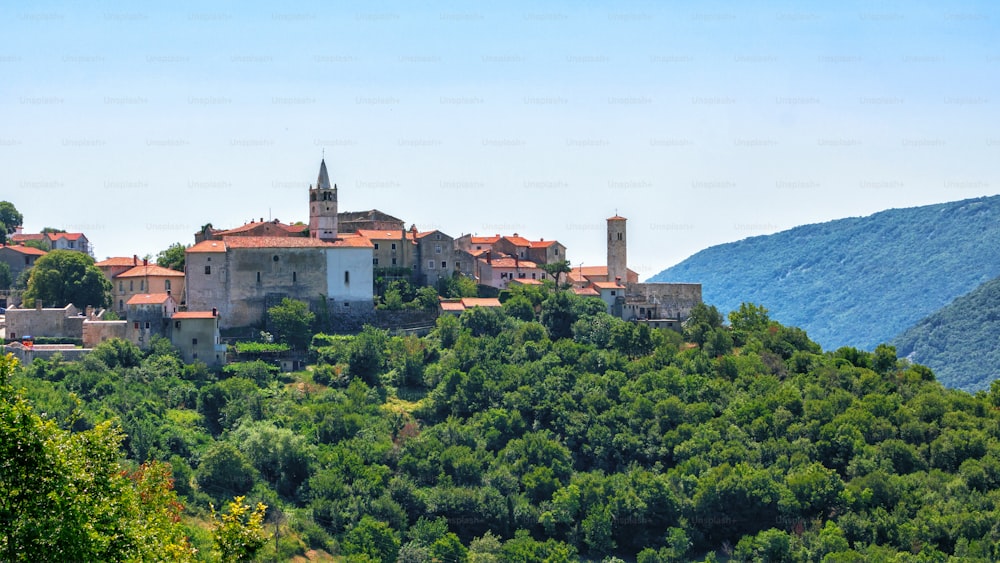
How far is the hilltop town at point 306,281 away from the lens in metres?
72.5

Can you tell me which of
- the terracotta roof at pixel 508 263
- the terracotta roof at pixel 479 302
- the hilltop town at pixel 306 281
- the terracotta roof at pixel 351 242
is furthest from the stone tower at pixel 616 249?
the terracotta roof at pixel 351 242

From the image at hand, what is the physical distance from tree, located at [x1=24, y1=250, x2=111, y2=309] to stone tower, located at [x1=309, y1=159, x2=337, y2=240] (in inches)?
444

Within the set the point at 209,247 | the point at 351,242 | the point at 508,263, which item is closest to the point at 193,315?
the point at 209,247

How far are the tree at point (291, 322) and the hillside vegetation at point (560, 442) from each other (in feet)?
4.14

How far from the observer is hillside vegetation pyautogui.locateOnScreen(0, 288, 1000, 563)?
65.4 meters

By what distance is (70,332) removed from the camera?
72875 mm

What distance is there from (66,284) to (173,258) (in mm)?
6439

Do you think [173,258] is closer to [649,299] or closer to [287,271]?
[287,271]

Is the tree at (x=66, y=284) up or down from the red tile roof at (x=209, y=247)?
down

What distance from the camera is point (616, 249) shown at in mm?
87438

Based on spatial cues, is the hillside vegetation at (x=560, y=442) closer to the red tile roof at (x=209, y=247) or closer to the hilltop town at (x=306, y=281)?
the hilltop town at (x=306, y=281)

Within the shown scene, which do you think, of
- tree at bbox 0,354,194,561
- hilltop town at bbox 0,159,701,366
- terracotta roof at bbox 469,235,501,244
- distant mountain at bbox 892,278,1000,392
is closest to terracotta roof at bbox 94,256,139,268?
hilltop town at bbox 0,159,701,366

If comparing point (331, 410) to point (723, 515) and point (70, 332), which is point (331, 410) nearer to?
point (70, 332)

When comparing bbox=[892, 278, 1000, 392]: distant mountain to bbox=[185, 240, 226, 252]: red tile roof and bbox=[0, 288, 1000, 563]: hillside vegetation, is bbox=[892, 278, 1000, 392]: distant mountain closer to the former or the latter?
bbox=[0, 288, 1000, 563]: hillside vegetation
